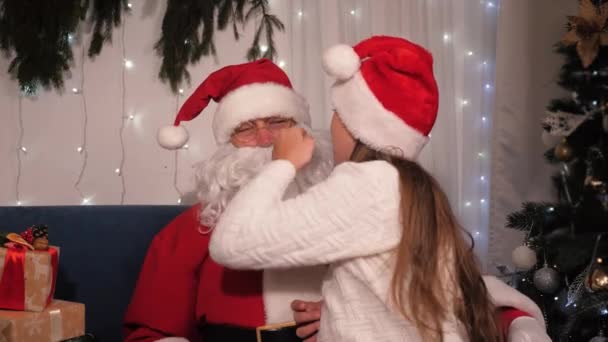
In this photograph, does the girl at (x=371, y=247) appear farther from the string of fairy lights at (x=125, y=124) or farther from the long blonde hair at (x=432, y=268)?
the string of fairy lights at (x=125, y=124)

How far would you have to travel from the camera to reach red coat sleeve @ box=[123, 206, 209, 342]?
1864 millimetres

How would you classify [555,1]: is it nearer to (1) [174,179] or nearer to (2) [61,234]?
(1) [174,179]

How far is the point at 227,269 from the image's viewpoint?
1804 mm

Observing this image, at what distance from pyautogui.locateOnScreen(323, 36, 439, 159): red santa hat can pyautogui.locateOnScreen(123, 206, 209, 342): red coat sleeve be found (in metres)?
0.58

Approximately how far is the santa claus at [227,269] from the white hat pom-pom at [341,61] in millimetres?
387

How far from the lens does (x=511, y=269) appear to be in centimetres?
284

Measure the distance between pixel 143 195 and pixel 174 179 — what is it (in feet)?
0.49

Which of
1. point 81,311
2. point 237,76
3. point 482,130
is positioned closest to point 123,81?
point 237,76

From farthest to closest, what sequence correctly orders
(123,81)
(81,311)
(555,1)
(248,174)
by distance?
(123,81), (555,1), (81,311), (248,174)

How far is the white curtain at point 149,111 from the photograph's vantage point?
116 inches

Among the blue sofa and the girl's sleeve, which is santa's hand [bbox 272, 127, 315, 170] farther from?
the blue sofa

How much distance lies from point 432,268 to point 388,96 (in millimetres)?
392

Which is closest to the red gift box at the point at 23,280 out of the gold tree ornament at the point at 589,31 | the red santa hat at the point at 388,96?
the red santa hat at the point at 388,96

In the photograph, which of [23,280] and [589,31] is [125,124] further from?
[589,31]
